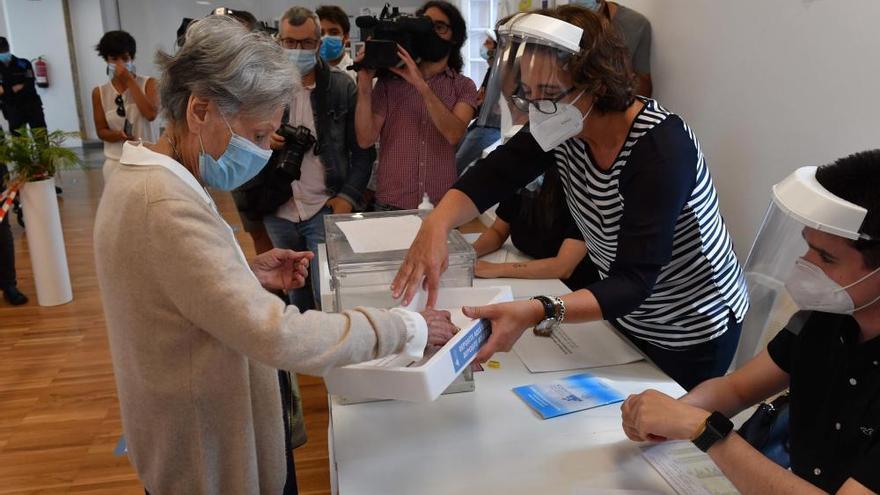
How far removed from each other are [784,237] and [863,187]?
5.6 inches

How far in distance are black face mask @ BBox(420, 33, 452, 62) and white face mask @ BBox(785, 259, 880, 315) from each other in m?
1.81

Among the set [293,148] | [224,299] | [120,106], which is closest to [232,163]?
[224,299]

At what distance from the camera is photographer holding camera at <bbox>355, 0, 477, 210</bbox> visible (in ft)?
8.23

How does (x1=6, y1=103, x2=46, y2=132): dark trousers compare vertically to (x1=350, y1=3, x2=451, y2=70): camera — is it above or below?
below

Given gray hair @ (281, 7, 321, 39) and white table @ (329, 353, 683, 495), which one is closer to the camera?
white table @ (329, 353, 683, 495)

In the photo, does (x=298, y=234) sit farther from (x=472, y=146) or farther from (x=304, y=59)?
(x=472, y=146)

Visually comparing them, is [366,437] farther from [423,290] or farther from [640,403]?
[640,403]

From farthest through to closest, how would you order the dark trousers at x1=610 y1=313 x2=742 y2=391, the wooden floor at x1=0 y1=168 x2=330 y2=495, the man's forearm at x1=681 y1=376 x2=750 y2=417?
the wooden floor at x1=0 y1=168 x2=330 y2=495, the dark trousers at x1=610 y1=313 x2=742 y2=391, the man's forearm at x1=681 y1=376 x2=750 y2=417

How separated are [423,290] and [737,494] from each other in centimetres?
66

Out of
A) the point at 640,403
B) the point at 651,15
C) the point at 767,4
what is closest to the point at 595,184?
the point at 640,403

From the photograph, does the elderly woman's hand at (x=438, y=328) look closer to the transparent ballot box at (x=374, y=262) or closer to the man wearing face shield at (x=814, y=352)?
the transparent ballot box at (x=374, y=262)

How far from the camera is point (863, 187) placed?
851 millimetres

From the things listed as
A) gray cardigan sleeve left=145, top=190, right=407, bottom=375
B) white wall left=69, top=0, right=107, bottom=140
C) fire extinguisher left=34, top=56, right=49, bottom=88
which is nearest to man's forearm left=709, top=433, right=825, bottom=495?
gray cardigan sleeve left=145, top=190, right=407, bottom=375

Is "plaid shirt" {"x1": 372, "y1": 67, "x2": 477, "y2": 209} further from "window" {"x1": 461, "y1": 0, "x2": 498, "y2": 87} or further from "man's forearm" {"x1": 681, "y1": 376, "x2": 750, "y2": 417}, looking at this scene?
"window" {"x1": 461, "y1": 0, "x2": 498, "y2": 87}
